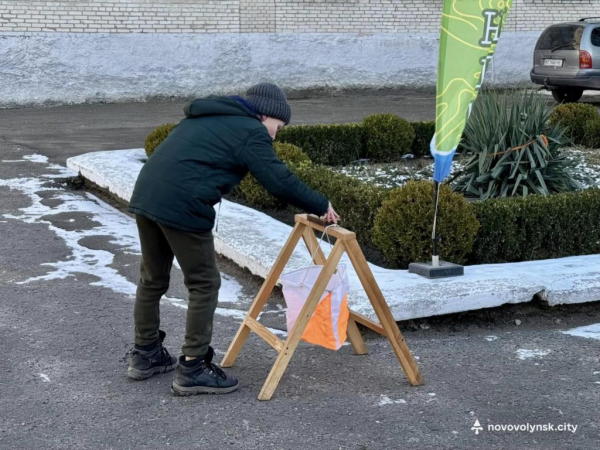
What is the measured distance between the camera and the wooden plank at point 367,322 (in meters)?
4.61

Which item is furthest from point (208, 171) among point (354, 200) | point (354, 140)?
point (354, 140)

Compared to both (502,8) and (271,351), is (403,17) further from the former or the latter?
(271,351)

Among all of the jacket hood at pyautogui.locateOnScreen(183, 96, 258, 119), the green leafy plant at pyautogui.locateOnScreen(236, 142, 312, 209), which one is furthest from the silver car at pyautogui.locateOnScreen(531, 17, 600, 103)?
the jacket hood at pyautogui.locateOnScreen(183, 96, 258, 119)

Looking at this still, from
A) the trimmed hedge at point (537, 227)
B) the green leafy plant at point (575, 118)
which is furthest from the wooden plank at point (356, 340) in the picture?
the green leafy plant at point (575, 118)

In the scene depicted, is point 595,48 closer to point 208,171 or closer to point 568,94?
point 568,94

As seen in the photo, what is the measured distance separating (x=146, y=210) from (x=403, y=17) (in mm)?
17705

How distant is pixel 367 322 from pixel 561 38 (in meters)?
15.3

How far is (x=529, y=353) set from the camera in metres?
4.95

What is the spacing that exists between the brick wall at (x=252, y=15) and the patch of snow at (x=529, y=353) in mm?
14944

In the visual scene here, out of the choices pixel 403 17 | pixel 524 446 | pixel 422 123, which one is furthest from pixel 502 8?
pixel 403 17

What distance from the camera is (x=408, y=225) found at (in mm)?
6109

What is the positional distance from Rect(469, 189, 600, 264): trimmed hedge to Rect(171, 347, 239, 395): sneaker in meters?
2.67

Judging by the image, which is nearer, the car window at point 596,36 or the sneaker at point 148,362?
the sneaker at point 148,362

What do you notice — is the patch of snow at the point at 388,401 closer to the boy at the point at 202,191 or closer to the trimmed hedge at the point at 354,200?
the boy at the point at 202,191
